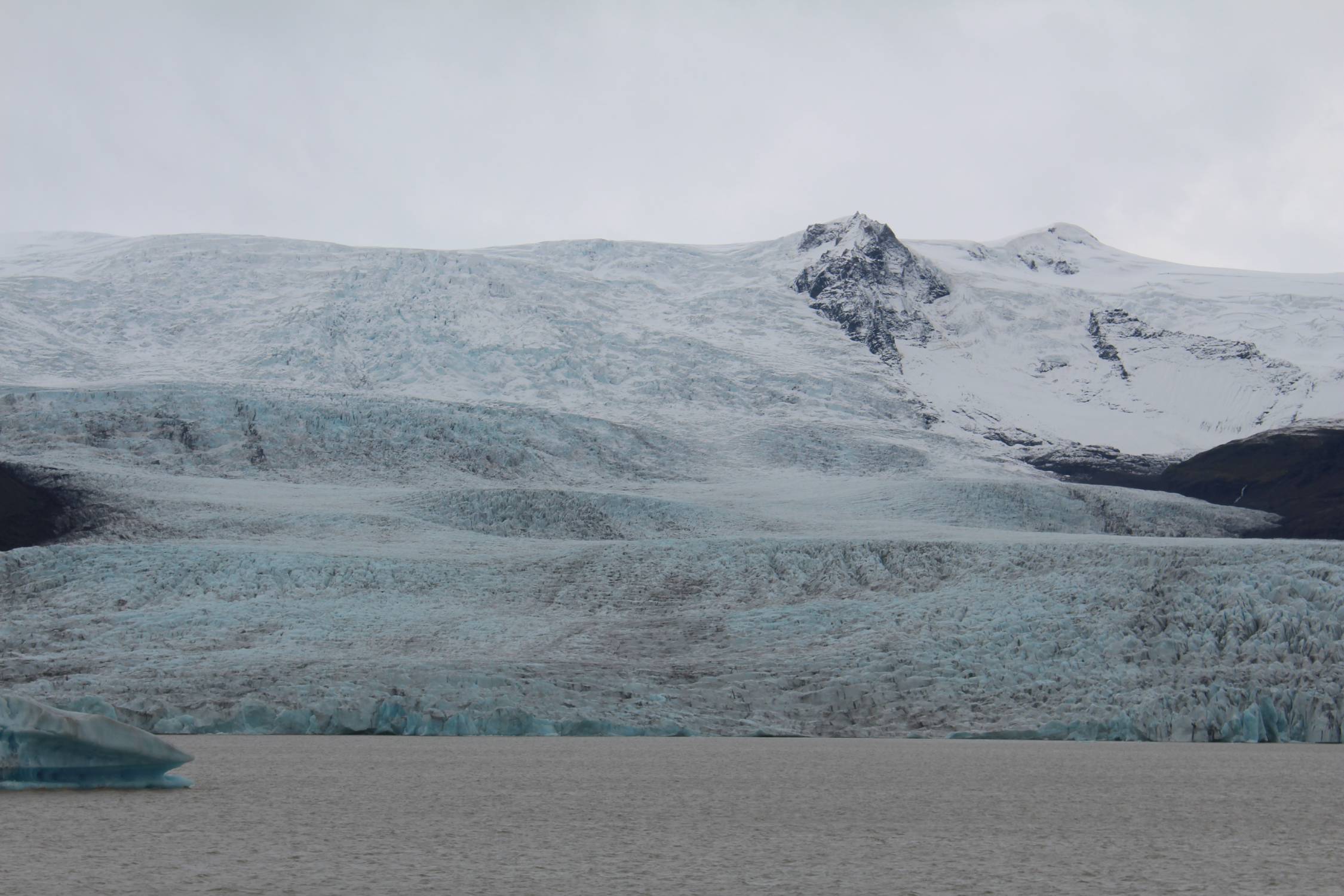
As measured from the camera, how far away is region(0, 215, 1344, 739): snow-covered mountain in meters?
18.7

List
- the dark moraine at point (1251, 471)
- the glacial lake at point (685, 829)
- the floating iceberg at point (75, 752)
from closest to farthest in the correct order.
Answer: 1. the glacial lake at point (685, 829)
2. the floating iceberg at point (75, 752)
3. the dark moraine at point (1251, 471)

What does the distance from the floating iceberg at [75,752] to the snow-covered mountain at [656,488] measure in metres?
6.58

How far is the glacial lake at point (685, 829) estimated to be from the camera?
5.75 meters

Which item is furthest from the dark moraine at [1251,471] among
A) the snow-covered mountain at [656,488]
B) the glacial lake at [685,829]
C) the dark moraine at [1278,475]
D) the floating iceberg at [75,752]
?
the floating iceberg at [75,752]

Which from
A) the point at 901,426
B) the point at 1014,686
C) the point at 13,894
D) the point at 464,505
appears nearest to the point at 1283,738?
the point at 1014,686

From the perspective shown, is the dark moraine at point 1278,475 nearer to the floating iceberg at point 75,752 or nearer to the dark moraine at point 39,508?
the dark moraine at point 39,508

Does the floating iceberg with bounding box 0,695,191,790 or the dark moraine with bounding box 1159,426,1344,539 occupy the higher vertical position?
the dark moraine with bounding box 1159,426,1344,539

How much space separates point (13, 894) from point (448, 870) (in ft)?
6.20

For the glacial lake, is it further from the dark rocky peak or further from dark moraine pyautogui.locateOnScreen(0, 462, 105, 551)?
the dark rocky peak

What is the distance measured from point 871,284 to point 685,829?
83680 millimetres

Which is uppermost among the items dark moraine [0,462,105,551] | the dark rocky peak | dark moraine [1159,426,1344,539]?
the dark rocky peak

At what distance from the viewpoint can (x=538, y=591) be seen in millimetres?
27047

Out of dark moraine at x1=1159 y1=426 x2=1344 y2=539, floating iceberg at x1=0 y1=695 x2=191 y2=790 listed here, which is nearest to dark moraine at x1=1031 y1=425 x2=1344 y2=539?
dark moraine at x1=1159 y1=426 x2=1344 y2=539

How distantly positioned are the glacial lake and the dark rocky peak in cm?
6929
